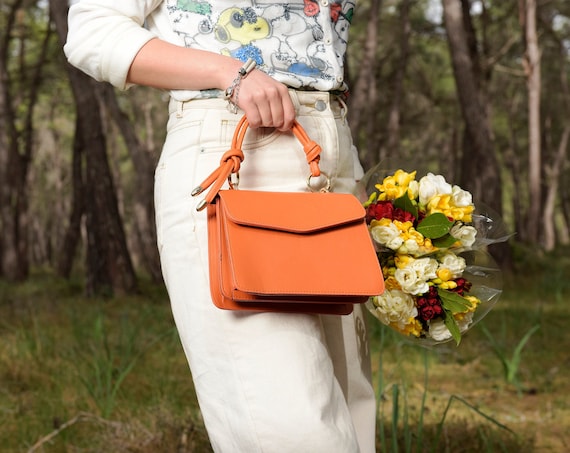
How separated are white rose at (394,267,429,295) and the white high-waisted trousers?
153mm

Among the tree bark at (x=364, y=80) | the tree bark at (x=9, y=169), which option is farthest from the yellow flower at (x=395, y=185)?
the tree bark at (x=9, y=169)

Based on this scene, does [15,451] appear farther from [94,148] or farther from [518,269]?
[518,269]

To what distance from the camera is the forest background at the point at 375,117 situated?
1016 centimetres

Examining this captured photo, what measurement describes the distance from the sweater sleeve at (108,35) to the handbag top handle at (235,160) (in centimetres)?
27

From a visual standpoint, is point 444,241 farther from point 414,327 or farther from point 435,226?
point 414,327

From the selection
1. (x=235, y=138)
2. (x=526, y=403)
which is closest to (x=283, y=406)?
(x=235, y=138)

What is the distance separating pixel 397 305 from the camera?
72.8 inches

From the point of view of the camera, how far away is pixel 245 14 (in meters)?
1.76

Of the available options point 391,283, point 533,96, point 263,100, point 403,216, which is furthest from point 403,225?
point 533,96

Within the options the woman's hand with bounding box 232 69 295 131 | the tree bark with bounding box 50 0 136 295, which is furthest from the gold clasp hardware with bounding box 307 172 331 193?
the tree bark with bounding box 50 0 136 295

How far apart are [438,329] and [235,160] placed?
65cm

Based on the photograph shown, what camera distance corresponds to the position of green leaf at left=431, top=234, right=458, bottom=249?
1.89 meters

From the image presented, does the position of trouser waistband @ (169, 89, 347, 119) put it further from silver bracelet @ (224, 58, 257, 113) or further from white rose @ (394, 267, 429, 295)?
white rose @ (394, 267, 429, 295)

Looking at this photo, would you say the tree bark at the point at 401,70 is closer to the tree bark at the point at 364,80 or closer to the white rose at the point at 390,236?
the tree bark at the point at 364,80
